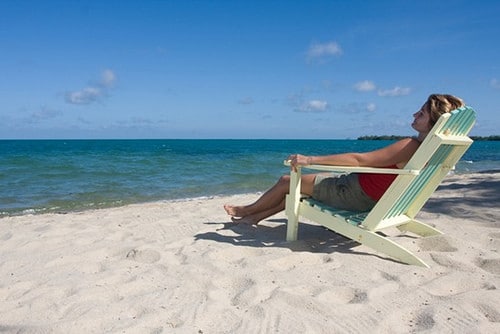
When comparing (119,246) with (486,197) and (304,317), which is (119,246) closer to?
(304,317)

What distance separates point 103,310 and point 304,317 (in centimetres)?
120

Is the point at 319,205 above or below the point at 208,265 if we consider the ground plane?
above

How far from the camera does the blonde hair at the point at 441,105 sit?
10.1 ft

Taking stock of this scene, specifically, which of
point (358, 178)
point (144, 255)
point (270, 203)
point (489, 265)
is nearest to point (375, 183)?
point (358, 178)

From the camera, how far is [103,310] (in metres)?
2.38

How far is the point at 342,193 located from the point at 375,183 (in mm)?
328

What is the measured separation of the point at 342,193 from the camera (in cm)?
360

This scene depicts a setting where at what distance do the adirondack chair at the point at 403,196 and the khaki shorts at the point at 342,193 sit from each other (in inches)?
3.4

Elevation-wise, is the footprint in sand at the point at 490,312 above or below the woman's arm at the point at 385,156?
below

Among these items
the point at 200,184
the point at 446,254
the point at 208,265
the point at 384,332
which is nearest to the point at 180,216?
the point at 208,265

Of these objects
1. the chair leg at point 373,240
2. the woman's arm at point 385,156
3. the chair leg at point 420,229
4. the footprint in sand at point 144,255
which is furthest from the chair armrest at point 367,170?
the footprint in sand at point 144,255

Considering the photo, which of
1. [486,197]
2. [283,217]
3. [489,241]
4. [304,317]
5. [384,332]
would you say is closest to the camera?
[384,332]

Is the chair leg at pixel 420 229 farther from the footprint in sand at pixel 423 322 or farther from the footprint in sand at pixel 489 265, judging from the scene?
the footprint in sand at pixel 423 322

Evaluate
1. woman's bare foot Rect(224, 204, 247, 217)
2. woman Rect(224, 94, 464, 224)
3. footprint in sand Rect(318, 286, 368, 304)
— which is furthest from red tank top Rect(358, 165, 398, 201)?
woman's bare foot Rect(224, 204, 247, 217)
